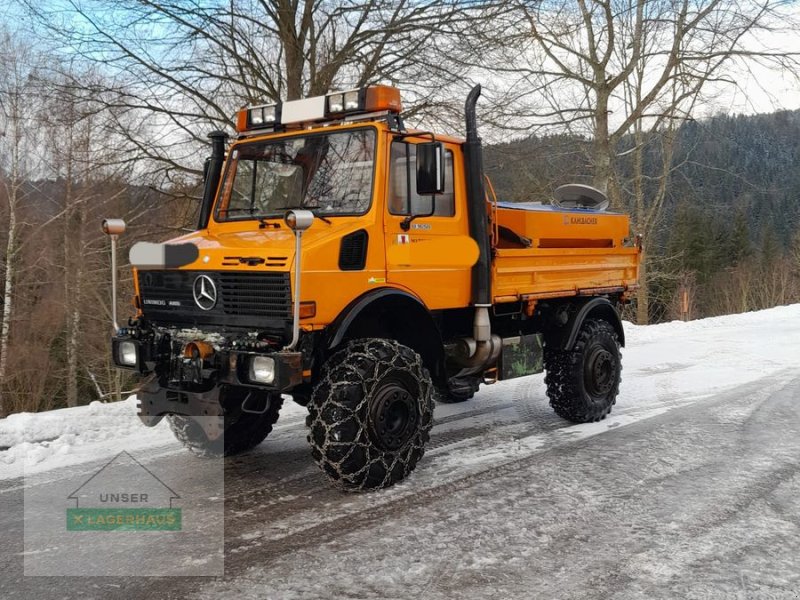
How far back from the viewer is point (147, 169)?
388 inches

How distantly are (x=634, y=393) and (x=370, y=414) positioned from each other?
4.45 metres

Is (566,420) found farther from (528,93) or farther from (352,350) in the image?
(528,93)

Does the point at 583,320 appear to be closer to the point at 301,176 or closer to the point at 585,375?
the point at 585,375

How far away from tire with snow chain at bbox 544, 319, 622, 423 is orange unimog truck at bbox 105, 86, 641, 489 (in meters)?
0.03

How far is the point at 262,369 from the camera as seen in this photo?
4.21 meters

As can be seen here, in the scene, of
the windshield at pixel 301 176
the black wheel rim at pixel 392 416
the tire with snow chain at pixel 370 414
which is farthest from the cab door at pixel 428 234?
the black wheel rim at pixel 392 416

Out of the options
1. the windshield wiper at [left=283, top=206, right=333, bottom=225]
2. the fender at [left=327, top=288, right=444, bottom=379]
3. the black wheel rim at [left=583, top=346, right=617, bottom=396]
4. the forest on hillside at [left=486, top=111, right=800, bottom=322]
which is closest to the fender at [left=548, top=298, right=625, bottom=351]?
the black wheel rim at [left=583, top=346, right=617, bottom=396]

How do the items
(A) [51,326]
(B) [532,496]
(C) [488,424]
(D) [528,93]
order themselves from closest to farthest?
(B) [532,496]
(C) [488,424]
(D) [528,93]
(A) [51,326]

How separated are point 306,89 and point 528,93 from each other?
635cm

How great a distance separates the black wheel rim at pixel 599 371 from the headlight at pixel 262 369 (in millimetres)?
3436

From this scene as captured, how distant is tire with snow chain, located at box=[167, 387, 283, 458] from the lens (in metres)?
5.28

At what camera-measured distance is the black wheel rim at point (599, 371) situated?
21.7ft

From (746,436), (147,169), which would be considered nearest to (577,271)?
(746,436)

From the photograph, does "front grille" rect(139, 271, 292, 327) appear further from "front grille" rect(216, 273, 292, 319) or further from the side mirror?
the side mirror
